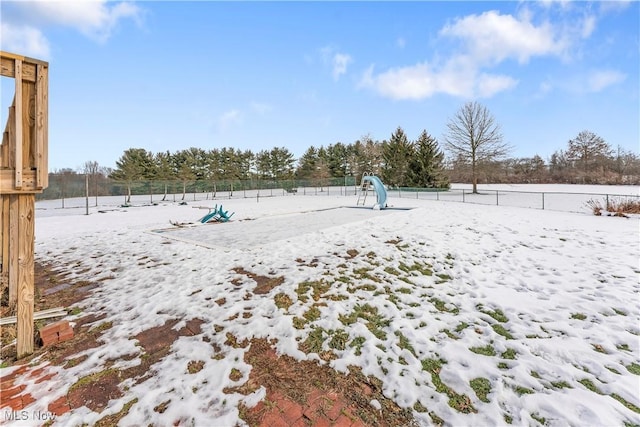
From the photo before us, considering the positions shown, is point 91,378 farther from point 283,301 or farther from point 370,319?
point 370,319

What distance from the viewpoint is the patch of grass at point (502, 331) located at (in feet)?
Result: 9.48

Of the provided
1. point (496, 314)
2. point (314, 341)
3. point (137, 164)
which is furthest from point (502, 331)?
point (137, 164)

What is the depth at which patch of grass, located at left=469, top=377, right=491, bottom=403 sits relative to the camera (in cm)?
205

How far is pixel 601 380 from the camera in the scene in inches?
87.8

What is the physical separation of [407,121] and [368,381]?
3979cm

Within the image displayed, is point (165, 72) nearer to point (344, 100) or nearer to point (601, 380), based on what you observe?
point (344, 100)

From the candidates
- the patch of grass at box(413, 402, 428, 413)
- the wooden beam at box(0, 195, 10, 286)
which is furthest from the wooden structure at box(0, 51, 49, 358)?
the patch of grass at box(413, 402, 428, 413)

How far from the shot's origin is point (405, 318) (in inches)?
127

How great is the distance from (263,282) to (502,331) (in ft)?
10.3

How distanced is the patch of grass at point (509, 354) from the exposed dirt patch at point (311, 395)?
128 cm

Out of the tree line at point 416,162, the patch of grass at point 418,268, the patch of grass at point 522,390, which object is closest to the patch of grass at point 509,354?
the patch of grass at point 522,390

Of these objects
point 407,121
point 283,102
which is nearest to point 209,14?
point 283,102

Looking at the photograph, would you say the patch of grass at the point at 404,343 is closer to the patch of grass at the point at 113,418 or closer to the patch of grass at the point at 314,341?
the patch of grass at the point at 314,341

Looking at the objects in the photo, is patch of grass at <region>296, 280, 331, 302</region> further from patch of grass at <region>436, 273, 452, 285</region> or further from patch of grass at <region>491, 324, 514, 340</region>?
patch of grass at <region>491, 324, 514, 340</region>
